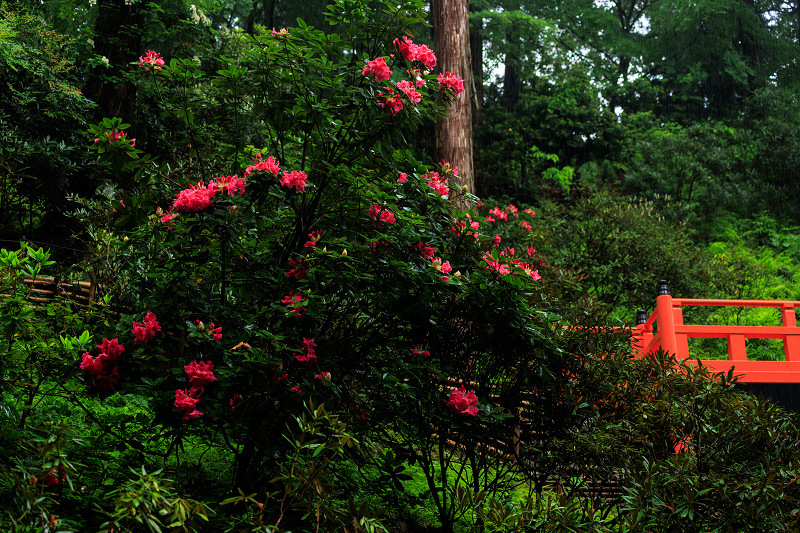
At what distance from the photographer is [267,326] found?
2930 millimetres

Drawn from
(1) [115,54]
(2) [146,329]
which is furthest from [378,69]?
(1) [115,54]

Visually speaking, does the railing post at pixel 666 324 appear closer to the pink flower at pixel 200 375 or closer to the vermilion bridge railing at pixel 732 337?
the vermilion bridge railing at pixel 732 337

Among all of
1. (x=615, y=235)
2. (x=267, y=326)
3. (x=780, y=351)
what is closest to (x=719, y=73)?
(x=780, y=351)

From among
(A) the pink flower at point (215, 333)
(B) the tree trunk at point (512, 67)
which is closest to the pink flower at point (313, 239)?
(A) the pink flower at point (215, 333)

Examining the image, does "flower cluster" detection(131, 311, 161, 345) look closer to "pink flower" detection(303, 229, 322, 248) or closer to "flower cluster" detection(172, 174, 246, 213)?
"flower cluster" detection(172, 174, 246, 213)

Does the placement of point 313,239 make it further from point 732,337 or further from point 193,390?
point 732,337

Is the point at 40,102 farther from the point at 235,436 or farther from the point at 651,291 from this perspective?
the point at 651,291

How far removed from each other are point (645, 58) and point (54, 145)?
730 inches

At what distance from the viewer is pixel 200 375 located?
2.46 metres

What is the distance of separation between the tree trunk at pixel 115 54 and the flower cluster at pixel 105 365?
6.05m

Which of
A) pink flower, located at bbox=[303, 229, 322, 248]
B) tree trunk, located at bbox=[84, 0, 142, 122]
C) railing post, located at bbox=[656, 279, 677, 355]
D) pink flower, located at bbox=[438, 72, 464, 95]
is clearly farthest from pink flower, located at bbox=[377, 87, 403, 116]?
tree trunk, located at bbox=[84, 0, 142, 122]

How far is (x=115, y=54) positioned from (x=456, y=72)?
4.78 metres

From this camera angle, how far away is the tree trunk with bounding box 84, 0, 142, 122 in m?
7.89

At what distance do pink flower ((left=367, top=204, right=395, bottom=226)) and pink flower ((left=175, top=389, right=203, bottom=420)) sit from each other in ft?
3.65
